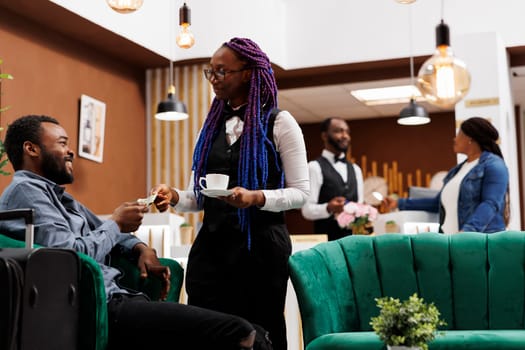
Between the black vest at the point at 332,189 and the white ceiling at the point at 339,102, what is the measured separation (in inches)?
114

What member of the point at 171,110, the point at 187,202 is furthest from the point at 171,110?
the point at 187,202

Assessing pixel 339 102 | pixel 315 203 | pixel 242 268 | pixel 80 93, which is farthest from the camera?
pixel 339 102

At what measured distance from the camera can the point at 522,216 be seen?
12.1 metres

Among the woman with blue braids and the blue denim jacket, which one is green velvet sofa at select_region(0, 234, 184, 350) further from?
the blue denim jacket

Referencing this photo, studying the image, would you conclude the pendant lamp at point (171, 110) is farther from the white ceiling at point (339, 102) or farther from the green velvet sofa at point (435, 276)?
the green velvet sofa at point (435, 276)

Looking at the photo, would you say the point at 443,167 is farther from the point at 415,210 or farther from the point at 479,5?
the point at 415,210

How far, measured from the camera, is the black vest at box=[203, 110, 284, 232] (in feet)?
9.40

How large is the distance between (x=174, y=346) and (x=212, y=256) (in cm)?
39

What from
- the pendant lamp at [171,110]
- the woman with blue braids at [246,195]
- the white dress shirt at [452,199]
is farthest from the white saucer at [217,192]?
the pendant lamp at [171,110]

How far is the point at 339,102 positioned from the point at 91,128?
12.8ft

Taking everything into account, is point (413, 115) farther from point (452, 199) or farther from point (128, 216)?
point (128, 216)

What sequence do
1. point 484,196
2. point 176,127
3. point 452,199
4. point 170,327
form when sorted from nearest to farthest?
point 170,327 < point 484,196 < point 452,199 < point 176,127

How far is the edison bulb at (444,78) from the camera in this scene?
465 centimetres

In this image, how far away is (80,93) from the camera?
26.6 feet
